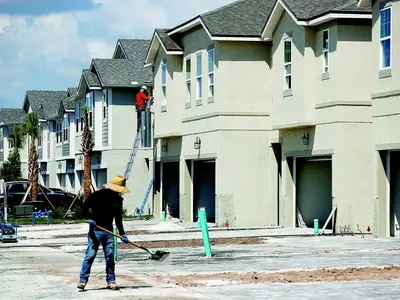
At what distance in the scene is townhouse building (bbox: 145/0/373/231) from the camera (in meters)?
31.1

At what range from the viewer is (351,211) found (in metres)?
31.1

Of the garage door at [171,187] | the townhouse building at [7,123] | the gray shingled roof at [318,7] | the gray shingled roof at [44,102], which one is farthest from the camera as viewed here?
the townhouse building at [7,123]

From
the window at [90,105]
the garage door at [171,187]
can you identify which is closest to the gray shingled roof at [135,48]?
the window at [90,105]

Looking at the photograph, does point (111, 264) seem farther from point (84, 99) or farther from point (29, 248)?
point (84, 99)

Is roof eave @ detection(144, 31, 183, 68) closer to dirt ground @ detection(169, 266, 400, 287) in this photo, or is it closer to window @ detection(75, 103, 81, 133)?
window @ detection(75, 103, 81, 133)

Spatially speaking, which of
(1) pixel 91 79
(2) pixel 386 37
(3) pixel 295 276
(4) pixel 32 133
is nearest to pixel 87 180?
(1) pixel 91 79

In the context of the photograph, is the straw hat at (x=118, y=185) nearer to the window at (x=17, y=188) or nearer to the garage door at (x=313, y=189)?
the garage door at (x=313, y=189)

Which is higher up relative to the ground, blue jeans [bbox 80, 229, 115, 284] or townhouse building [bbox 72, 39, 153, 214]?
townhouse building [bbox 72, 39, 153, 214]

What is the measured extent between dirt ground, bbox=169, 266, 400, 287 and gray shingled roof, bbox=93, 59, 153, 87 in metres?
33.8

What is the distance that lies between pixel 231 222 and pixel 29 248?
10.5m

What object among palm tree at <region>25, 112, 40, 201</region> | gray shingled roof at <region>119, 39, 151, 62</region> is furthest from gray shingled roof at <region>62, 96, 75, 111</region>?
gray shingled roof at <region>119, 39, 151, 62</region>

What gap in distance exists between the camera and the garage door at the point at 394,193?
28250 millimetres

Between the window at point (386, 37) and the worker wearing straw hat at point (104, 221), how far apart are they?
13.3 meters

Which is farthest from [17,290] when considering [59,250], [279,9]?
[279,9]
